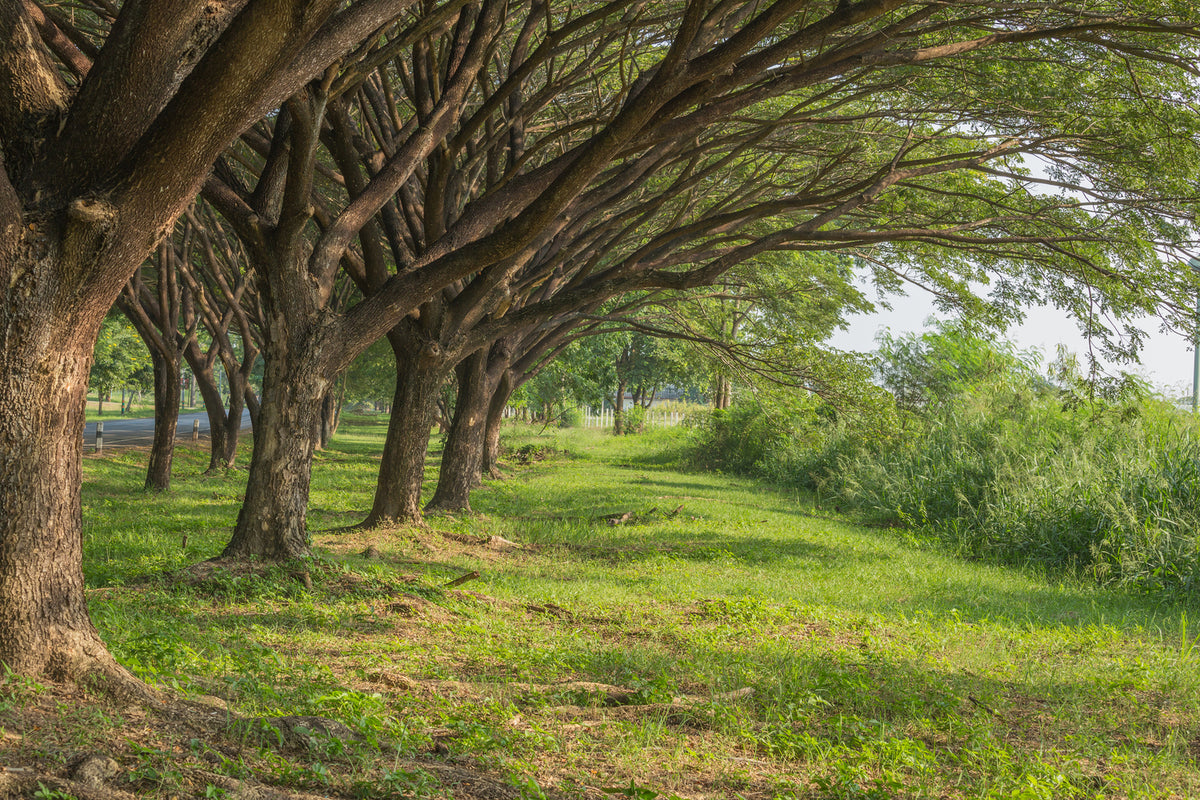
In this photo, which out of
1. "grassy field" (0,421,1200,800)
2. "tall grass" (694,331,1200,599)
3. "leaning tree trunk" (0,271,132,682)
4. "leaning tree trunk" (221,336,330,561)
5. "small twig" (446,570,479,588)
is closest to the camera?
"grassy field" (0,421,1200,800)

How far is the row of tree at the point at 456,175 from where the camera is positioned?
390cm

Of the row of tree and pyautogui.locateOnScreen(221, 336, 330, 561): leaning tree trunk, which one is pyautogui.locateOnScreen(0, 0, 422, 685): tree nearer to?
the row of tree

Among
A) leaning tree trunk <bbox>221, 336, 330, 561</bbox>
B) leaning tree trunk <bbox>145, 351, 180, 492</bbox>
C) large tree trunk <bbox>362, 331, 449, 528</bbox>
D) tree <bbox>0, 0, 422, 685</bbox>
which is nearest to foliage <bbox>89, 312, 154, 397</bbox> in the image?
leaning tree trunk <bbox>145, 351, 180, 492</bbox>

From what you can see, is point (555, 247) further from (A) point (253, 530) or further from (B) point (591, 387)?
(B) point (591, 387)

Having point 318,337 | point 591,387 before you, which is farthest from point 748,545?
point 591,387

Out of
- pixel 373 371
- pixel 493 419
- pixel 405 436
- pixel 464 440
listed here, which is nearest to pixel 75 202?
pixel 405 436

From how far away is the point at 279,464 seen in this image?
8047 mm

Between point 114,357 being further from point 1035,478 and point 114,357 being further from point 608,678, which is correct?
point 608,678

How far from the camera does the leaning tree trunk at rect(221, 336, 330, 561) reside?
7945 millimetres

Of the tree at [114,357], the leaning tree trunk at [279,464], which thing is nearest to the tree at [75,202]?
the leaning tree trunk at [279,464]

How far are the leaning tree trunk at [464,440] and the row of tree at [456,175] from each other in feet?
0.23

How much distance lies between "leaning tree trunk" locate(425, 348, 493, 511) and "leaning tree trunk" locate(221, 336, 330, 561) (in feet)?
18.7

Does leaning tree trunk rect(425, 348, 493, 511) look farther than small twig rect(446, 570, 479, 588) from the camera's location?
Yes

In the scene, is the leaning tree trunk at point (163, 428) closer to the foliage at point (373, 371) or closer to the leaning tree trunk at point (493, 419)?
the leaning tree trunk at point (493, 419)
